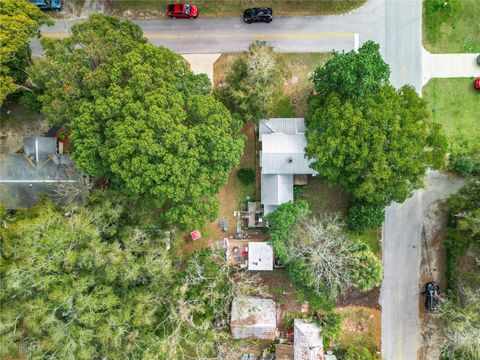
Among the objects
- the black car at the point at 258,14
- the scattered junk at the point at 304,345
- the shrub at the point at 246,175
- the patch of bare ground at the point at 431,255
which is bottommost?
the scattered junk at the point at 304,345

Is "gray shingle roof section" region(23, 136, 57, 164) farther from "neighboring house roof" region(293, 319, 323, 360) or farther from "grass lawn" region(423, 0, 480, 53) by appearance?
A: "grass lawn" region(423, 0, 480, 53)

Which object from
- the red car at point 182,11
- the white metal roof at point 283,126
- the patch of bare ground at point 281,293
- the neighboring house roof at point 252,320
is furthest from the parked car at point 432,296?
the red car at point 182,11

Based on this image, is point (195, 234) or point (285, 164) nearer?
point (285, 164)

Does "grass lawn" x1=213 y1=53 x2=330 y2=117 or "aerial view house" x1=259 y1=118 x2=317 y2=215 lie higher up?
"grass lawn" x1=213 y1=53 x2=330 y2=117

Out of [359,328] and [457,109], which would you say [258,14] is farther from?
[359,328]

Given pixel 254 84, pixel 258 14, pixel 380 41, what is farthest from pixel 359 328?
pixel 258 14

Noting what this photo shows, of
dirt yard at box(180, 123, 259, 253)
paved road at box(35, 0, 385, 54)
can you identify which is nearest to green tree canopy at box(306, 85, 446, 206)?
dirt yard at box(180, 123, 259, 253)

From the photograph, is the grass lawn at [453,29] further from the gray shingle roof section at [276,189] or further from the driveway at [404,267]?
the gray shingle roof section at [276,189]
